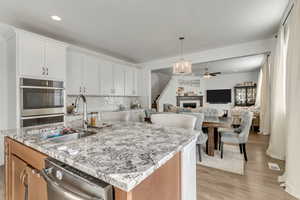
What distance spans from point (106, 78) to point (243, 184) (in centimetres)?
383

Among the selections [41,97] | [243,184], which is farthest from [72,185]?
[41,97]

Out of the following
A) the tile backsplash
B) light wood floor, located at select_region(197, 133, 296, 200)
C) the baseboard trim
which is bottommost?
light wood floor, located at select_region(197, 133, 296, 200)

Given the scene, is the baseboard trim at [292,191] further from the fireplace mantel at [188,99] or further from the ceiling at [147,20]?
the fireplace mantel at [188,99]

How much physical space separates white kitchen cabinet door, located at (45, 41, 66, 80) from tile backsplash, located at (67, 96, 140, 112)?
3.11ft

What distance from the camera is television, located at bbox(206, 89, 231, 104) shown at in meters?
8.05

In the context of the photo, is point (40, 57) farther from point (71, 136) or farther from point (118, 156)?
point (118, 156)

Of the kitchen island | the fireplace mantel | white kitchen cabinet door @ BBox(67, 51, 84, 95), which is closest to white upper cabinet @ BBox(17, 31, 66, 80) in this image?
white kitchen cabinet door @ BBox(67, 51, 84, 95)

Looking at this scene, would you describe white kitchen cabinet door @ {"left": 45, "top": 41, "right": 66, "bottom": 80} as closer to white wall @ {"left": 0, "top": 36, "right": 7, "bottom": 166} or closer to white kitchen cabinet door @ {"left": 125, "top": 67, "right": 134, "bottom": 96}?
white wall @ {"left": 0, "top": 36, "right": 7, "bottom": 166}

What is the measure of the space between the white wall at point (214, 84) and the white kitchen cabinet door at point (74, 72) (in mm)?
5040

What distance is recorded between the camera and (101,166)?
66 cm

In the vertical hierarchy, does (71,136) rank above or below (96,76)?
below

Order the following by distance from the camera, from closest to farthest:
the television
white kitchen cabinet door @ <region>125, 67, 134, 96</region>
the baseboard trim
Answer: the baseboard trim, white kitchen cabinet door @ <region>125, 67, 134, 96</region>, the television

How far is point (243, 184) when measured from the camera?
1.91 m

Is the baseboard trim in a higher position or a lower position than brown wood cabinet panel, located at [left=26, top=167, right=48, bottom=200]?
lower
